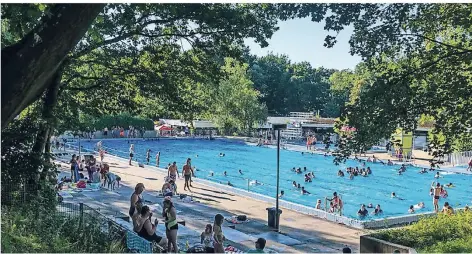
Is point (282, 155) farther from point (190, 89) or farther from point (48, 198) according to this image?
point (48, 198)

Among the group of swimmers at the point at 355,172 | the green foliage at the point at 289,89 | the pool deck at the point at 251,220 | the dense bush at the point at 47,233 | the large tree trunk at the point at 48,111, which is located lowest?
the pool deck at the point at 251,220

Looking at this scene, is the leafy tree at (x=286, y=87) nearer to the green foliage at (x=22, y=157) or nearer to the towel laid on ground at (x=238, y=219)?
the towel laid on ground at (x=238, y=219)

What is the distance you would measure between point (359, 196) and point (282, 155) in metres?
16.1

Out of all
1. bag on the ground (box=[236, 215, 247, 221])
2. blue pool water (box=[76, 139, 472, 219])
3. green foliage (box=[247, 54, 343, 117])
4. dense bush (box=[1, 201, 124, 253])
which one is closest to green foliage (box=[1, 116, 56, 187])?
dense bush (box=[1, 201, 124, 253])

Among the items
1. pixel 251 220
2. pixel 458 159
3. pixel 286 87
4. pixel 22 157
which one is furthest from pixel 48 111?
pixel 286 87

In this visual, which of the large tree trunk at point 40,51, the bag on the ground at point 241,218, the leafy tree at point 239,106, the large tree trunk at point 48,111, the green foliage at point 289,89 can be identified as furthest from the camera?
the green foliage at point 289,89

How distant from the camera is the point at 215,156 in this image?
130 feet

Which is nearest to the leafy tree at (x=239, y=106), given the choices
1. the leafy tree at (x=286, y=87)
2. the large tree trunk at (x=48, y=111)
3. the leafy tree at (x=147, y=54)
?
the leafy tree at (x=286, y=87)

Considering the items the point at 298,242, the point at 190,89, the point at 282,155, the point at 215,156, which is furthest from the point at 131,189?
the point at 282,155

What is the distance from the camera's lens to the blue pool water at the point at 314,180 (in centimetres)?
2498

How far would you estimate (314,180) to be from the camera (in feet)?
98.0

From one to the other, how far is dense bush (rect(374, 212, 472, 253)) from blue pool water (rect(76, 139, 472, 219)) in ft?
31.9

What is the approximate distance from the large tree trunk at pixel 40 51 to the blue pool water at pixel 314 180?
17.3 m

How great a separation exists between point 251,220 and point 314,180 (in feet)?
50.6
